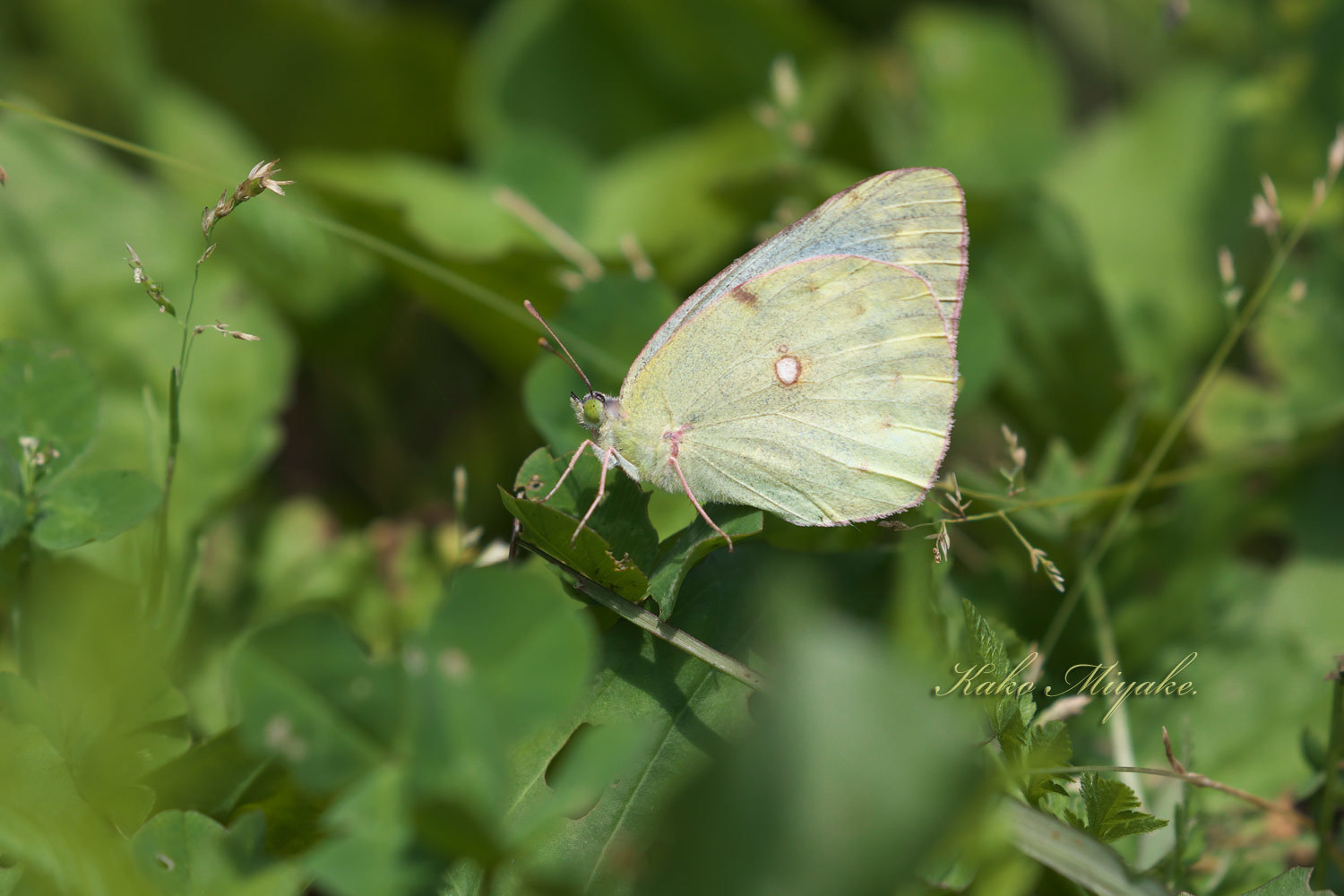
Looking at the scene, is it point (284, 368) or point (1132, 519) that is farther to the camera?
point (284, 368)

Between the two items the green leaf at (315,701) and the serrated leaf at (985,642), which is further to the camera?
the serrated leaf at (985,642)

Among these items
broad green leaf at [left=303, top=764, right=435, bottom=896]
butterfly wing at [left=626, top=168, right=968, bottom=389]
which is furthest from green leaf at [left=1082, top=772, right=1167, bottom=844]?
butterfly wing at [left=626, top=168, right=968, bottom=389]

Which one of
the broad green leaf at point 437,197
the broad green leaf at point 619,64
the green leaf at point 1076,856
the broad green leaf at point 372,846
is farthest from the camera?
the broad green leaf at point 619,64

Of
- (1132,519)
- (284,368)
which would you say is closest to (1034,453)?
(1132,519)

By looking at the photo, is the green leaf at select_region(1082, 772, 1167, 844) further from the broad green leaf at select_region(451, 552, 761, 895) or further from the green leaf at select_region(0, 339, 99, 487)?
the green leaf at select_region(0, 339, 99, 487)

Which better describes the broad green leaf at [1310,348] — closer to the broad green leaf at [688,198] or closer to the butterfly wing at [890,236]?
the butterfly wing at [890,236]

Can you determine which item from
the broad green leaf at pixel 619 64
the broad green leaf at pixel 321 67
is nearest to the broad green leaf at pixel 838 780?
the broad green leaf at pixel 619 64

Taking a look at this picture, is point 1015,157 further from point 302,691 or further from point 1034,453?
point 302,691

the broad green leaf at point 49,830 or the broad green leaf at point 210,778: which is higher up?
the broad green leaf at point 49,830
